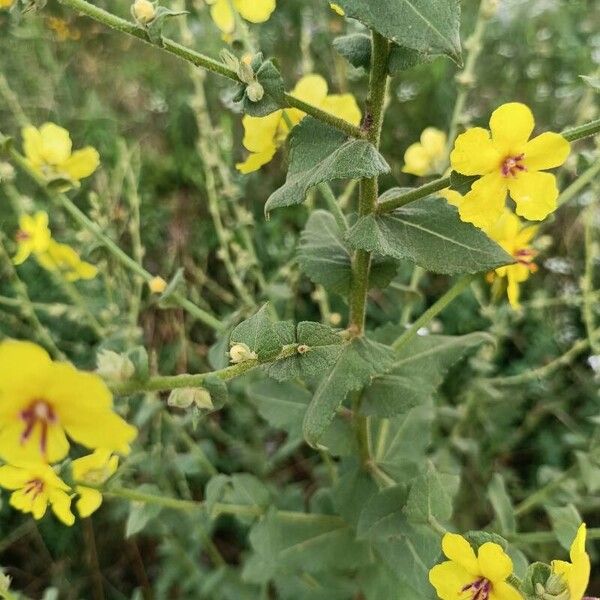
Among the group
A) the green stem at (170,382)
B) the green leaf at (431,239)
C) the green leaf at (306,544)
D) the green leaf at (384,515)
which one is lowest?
the green leaf at (306,544)

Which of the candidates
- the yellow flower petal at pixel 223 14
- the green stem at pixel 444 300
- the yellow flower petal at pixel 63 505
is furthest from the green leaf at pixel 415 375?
the yellow flower petal at pixel 223 14

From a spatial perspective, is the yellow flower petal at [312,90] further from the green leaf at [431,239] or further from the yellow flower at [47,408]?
the yellow flower at [47,408]

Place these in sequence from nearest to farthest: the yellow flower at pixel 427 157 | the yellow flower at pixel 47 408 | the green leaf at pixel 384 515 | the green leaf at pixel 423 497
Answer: the yellow flower at pixel 47 408
the green leaf at pixel 423 497
the green leaf at pixel 384 515
the yellow flower at pixel 427 157

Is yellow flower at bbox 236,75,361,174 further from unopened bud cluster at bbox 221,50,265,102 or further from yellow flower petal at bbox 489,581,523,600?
yellow flower petal at bbox 489,581,523,600

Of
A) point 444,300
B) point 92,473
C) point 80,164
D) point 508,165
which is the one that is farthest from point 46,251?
point 508,165

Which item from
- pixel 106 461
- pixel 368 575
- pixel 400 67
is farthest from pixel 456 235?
pixel 368 575

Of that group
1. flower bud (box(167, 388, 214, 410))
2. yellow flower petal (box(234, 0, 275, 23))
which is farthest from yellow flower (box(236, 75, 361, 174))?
flower bud (box(167, 388, 214, 410))

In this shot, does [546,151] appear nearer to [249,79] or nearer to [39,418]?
[249,79]
